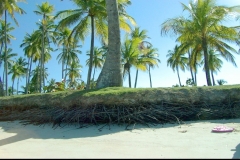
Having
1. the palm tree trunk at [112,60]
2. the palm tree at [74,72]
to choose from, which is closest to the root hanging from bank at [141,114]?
the palm tree trunk at [112,60]

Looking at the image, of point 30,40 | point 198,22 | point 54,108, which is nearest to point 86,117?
point 54,108

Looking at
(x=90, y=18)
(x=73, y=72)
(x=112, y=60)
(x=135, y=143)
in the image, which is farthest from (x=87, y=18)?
(x=73, y=72)

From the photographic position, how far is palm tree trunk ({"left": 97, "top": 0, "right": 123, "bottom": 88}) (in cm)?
948

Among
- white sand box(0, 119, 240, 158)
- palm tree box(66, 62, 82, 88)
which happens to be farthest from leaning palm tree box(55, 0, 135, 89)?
palm tree box(66, 62, 82, 88)

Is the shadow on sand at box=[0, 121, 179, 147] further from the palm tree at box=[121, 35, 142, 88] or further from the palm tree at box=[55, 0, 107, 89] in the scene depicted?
the palm tree at box=[121, 35, 142, 88]

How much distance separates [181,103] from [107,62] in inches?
147

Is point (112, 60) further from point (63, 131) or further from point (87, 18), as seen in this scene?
point (87, 18)

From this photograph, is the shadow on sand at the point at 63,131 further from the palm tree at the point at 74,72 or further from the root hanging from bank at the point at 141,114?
the palm tree at the point at 74,72

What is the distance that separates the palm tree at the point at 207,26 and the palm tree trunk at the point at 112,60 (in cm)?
546

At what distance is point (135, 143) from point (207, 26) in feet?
41.0

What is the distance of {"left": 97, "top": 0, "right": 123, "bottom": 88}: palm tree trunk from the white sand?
283 cm

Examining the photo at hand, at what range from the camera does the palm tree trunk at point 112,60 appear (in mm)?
9484

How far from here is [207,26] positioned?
589 inches

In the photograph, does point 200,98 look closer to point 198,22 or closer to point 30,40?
point 198,22
